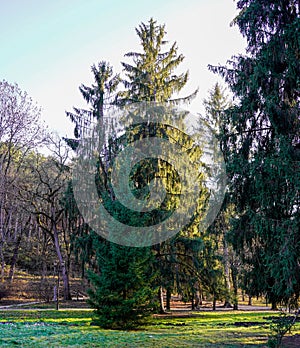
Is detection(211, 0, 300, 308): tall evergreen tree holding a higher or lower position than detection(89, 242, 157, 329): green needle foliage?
higher

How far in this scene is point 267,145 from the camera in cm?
921

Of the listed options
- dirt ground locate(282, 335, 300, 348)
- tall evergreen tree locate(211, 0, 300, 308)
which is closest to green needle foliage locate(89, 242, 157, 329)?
tall evergreen tree locate(211, 0, 300, 308)

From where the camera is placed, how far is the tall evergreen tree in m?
7.50

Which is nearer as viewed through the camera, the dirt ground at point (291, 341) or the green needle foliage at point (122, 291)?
the dirt ground at point (291, 341)

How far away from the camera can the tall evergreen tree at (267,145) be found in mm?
7500

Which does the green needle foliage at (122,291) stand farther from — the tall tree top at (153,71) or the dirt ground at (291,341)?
the tall tree top at (153,71)

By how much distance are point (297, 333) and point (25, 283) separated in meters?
22.5

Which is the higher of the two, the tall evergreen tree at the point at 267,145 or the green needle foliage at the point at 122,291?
the tall evergreen tree at the point at 267,145

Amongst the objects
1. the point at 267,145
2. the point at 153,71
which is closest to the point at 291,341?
the point at 267,145

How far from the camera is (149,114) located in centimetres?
1752

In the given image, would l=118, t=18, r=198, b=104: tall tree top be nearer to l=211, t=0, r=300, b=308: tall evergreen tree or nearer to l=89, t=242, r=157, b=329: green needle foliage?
l=211, t=0, r=300, b=308: tall evergreen tree

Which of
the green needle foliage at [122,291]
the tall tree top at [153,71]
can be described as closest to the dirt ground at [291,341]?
the green needle foliage at [122,291]

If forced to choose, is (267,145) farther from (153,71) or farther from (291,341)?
(153,71)

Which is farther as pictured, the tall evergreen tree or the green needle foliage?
the green needle foliage
